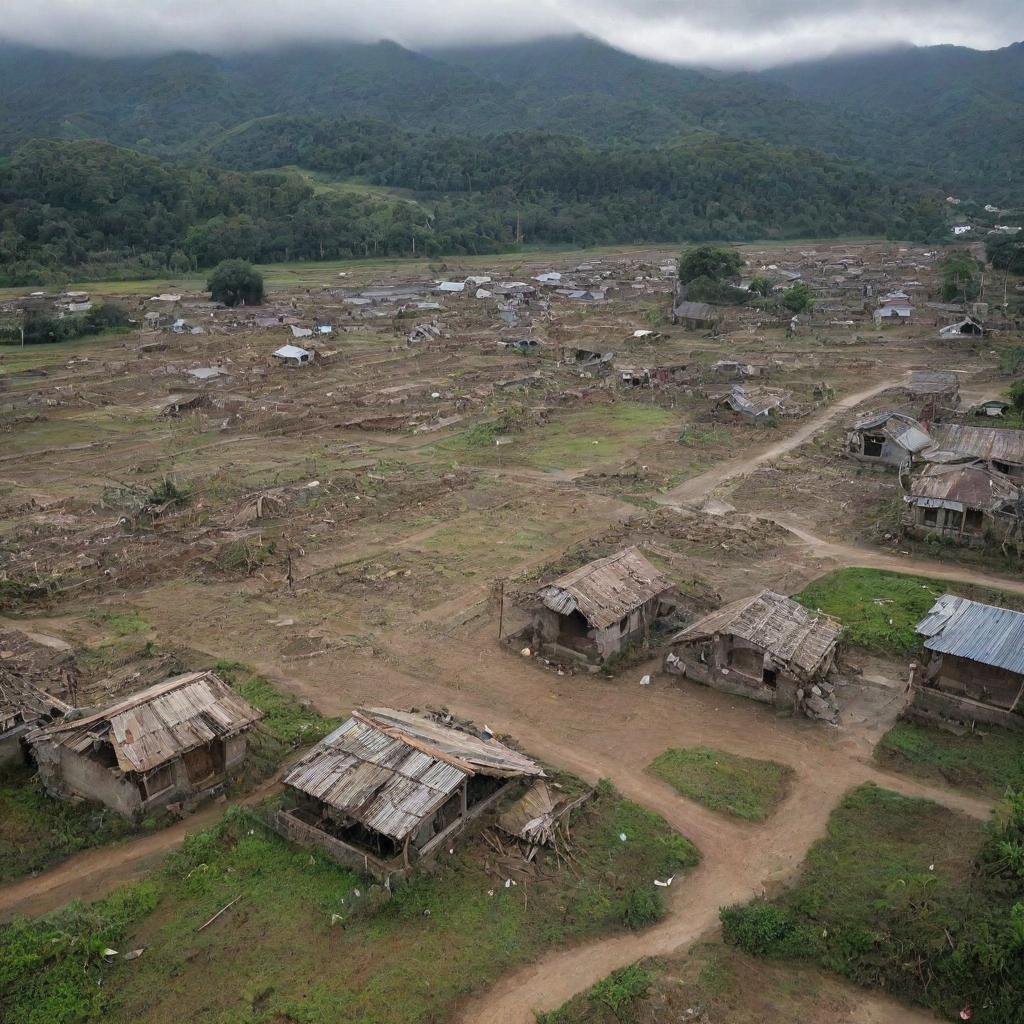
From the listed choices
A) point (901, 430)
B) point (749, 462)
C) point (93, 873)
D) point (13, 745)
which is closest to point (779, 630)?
point (93, 873)

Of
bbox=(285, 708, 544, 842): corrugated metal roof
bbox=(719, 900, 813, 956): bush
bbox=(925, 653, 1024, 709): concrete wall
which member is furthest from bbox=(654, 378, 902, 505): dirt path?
bbox=(719, 900, 813, 956): bush

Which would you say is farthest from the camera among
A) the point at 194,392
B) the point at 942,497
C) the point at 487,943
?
the point at 194,392

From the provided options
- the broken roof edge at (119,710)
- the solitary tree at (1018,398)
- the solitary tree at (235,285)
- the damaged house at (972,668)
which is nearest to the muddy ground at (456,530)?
the damaged house at (972,668)

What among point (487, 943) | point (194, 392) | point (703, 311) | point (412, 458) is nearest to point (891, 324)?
point (703, 311)

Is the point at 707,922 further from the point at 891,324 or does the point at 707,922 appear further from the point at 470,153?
the point at 470,153

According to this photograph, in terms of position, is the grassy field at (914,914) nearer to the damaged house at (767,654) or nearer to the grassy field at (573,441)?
the damaged house at (767,654)

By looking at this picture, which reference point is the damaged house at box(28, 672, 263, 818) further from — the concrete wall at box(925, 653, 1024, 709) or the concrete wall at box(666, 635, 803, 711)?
the concrete wall at box(925, 653, 1024, 709)

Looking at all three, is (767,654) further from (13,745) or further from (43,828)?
(13,745)
